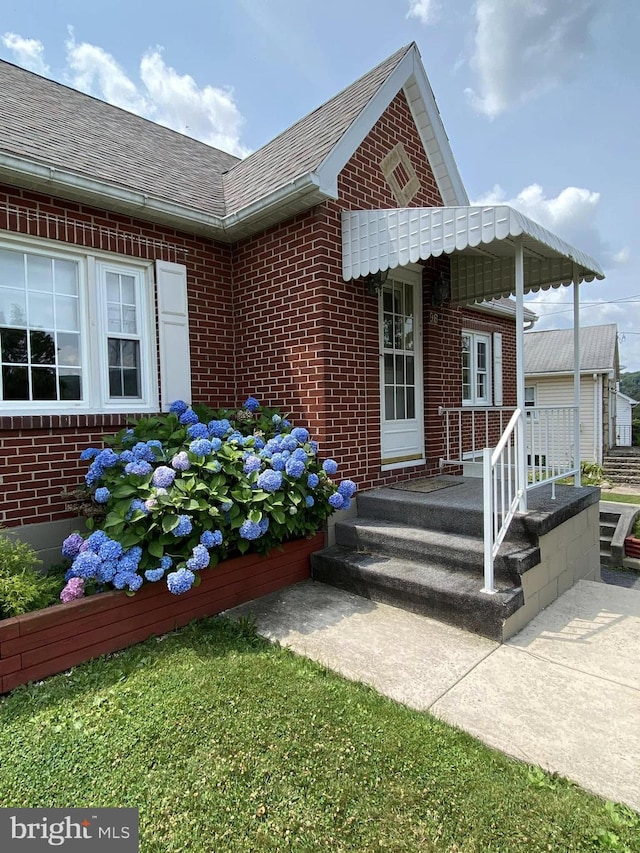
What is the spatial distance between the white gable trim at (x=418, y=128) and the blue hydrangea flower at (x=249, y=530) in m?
3.16

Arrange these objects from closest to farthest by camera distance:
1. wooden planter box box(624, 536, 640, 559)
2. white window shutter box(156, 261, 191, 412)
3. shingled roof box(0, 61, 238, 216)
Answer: shingled roof box(0, 61, 238, 216)
white window shutter box(156, 261, 191, 412)
wooden planter box box(624, 536, 640, 559)

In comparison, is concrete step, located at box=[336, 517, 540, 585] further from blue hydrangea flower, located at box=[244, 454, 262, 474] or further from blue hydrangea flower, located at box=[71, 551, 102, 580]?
blue hydrangea flower, located at box=[71, 551, 102, 580]

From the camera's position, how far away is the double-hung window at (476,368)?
31.5 ft

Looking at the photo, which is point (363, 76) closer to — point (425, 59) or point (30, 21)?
A: point (425, 59)

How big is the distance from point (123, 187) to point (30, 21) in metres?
3.38

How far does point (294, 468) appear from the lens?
3994 millimetres

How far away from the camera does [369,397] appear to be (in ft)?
17.1

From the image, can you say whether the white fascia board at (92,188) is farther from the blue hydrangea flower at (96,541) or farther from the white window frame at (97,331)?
the blue hydrangea flower at (96,541)

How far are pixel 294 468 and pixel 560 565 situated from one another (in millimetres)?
2552

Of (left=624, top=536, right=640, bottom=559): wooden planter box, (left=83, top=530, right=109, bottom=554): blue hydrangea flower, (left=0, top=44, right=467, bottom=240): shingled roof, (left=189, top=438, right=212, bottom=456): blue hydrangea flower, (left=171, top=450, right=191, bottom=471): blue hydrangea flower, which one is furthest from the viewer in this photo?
(left=624, top=536, right=640, bottom=559): wooden planter box

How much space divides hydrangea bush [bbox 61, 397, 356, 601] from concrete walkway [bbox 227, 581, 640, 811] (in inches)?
28.3

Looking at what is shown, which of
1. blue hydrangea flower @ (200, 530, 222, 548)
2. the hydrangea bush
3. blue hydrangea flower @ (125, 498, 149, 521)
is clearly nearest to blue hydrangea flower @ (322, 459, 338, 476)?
the hydrangea bush

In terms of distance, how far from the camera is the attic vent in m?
5.64

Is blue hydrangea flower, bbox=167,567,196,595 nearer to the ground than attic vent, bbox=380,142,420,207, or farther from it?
nearer to the ground
